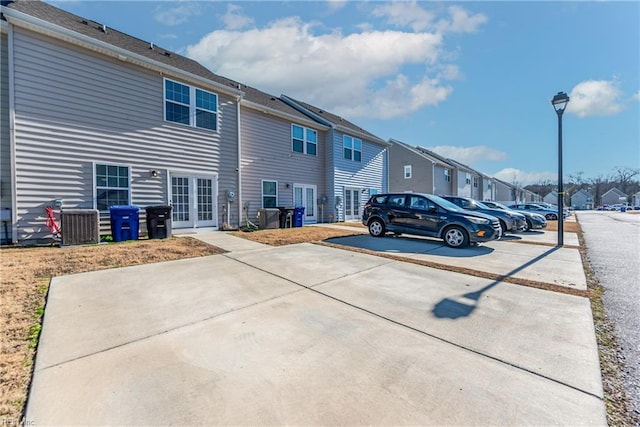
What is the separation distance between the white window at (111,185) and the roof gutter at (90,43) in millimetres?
3327

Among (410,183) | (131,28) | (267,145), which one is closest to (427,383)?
(267,145)

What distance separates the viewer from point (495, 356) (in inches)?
103

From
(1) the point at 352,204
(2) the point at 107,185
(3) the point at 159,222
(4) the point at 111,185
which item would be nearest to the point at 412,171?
(1) the point at 352,204

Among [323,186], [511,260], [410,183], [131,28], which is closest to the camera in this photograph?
[511,260]

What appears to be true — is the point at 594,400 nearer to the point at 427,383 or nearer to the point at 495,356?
the point at 495,356

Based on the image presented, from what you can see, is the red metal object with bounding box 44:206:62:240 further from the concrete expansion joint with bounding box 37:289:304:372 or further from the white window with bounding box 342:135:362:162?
the white window with bounding box 342:135:362:162

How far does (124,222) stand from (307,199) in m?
8.99

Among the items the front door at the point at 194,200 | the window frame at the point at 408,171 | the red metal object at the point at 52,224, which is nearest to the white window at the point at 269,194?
the front door at the point at 194,200

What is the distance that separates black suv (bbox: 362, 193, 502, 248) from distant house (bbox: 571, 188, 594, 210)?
102 meters

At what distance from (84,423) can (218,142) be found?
1059 cm

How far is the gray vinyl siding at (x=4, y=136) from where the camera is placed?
710cm

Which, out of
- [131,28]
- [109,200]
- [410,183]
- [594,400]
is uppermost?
[131,28]

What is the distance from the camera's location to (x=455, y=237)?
822 centimetres

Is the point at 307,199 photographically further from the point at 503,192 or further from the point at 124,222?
the point at 503,192
